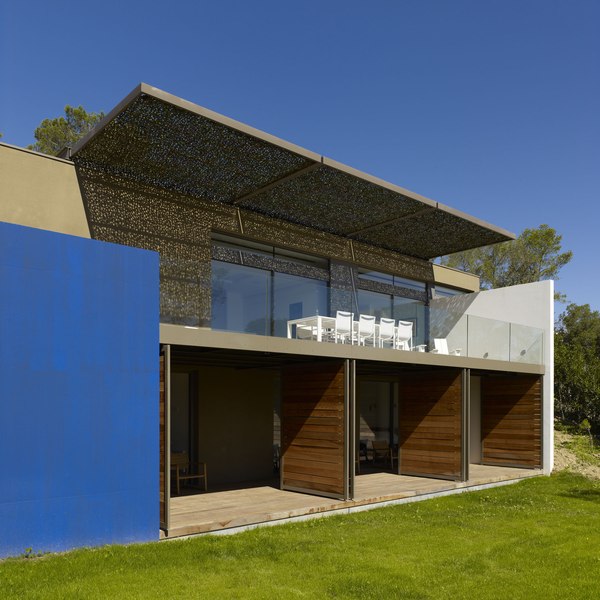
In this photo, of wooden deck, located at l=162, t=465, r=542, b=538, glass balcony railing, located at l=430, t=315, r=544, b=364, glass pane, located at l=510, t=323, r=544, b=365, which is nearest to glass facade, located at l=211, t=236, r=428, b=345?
glass balcony railing, located at l=430, t=315, r=544, b=364

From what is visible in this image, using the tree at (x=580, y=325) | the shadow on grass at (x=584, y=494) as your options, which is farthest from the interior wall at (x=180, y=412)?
the tree at (x=580, y=325)

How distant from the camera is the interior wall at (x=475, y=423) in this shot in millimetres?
16203

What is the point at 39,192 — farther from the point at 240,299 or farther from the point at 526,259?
the point at 526,259

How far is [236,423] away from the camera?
41.7 feet

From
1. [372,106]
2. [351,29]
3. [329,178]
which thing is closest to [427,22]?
[351,29]

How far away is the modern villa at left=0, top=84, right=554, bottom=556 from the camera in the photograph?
6.82 metres

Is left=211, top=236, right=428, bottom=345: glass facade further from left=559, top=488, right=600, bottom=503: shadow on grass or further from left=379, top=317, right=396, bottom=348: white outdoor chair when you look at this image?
left=559, top=488, right=600, bottom=503: shadow on grass

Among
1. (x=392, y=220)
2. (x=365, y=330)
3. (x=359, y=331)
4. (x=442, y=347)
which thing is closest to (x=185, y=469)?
(x=359, y=331)

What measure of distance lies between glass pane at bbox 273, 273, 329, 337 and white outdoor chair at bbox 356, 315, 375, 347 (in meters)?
1.02

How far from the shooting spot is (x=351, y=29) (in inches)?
677

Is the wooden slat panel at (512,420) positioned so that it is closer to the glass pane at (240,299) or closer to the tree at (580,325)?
the glass pane at (240,299)

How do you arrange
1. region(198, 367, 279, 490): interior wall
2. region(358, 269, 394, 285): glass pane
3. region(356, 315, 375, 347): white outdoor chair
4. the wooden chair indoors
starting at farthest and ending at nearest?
region(358, 269, 394, 285): glass pane → region(198, 367, 279, 490): interior wall → region(356, 315, 375, 347): white outdoor chair → the wooden chair indoors

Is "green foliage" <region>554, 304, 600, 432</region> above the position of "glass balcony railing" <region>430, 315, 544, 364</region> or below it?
below

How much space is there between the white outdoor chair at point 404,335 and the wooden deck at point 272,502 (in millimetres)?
2682
